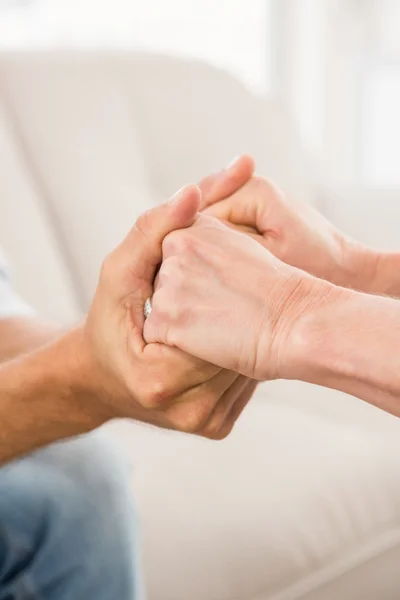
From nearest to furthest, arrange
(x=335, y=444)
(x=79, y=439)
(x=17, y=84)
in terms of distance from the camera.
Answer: (x=79, y=439) → (x=335, y=444) → (x=17, y=84)

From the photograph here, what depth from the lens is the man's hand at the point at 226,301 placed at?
31.4 inches

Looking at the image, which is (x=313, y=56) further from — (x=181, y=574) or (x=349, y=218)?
(x=181, y=574)

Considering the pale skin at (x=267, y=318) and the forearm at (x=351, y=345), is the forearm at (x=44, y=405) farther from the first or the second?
the forearm at (x=351, y=345)

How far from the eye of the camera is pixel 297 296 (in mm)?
793

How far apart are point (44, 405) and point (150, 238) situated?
22cm

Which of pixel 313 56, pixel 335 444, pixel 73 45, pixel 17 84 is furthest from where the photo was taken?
pixel 313 56

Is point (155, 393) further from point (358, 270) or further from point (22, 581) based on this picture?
point (358, 270)

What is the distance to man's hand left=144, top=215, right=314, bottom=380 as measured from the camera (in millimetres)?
796

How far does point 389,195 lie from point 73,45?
2.43 ft

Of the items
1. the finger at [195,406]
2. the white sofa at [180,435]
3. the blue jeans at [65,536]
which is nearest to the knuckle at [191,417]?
the finger at [195,406]

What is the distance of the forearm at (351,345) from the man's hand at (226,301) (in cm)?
2

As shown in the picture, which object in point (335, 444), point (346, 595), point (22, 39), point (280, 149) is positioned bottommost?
point (346, 595)

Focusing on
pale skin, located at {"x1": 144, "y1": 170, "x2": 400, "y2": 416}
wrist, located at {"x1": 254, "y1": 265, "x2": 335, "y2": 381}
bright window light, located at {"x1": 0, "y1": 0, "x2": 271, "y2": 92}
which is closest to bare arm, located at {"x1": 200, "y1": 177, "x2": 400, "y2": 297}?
pale skin, located at {"x1": 144, "y1": 170, "x2": 400, "y2": 416}

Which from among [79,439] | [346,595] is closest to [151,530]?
[79,439]
